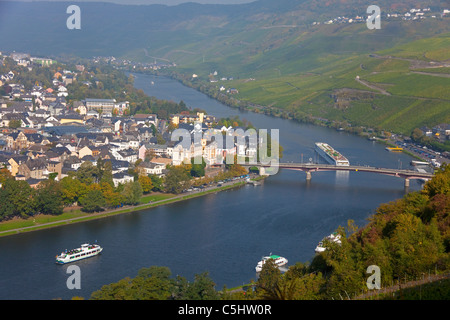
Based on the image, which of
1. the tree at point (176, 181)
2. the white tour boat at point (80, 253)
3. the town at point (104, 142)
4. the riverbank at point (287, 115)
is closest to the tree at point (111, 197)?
the town at point (104, 142)

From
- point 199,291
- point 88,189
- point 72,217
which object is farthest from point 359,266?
point 88,189

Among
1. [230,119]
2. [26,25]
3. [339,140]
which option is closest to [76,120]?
[230,119]

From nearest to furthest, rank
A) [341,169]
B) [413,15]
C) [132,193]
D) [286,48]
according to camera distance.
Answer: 1. [132,193]
2. [341,169]
3. [286,48]
4. [413,15]

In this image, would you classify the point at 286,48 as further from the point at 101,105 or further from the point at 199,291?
the point at 199,291

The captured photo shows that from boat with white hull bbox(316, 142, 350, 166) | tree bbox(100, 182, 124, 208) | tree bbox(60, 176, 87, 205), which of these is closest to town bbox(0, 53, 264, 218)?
tree bbox(100, 182, 124, 208)

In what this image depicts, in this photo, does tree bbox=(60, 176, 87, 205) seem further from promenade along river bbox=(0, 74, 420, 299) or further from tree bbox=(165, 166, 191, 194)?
tree bbox=(165, 166, 191, 194)

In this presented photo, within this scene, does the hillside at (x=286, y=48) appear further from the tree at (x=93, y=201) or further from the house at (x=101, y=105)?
the tree at (x=93, y=201)

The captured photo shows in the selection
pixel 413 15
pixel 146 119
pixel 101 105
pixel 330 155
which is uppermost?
pixel 413 15
